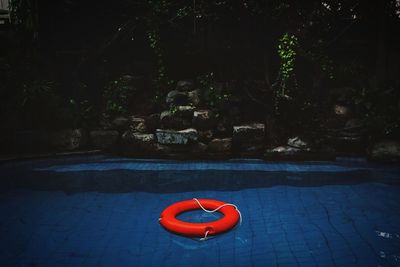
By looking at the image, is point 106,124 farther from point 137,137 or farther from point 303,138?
point 303,138

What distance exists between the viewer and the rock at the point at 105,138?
7105 millimetres

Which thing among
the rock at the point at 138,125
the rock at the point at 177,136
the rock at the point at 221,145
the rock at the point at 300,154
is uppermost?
the rock at the point at 138,125

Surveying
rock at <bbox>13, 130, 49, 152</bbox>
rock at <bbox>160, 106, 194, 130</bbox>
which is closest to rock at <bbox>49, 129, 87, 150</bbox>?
rock at <bbox>13, 130, 49, 152</bbox>

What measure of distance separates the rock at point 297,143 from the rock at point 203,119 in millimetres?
1712

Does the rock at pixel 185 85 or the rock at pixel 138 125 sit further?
the rock at pixel 185 85

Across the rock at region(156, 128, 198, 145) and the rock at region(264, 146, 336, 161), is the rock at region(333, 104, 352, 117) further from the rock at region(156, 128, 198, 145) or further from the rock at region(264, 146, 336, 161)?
the rock at region(156, 128, 198, 145)

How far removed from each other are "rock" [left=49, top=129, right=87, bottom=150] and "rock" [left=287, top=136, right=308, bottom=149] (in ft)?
15.0

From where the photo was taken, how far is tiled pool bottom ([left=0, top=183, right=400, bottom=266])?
3.51 meters

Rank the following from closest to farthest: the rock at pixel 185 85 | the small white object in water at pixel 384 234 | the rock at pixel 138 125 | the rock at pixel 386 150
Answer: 1. the small white object in water at pixel 384 234
2. the rock at pixel 386 150
3. the rock at pixel 138 125
4. the rock at pixel 185 85

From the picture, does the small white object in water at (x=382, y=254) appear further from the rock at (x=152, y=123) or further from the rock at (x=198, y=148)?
the rock at (x=152, y=123)

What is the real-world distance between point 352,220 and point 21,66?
728cm

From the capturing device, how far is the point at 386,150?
20.7ft

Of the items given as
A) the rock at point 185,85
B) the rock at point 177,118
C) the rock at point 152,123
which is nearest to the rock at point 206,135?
the rock at point 177,118

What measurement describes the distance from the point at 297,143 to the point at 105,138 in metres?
4.17
